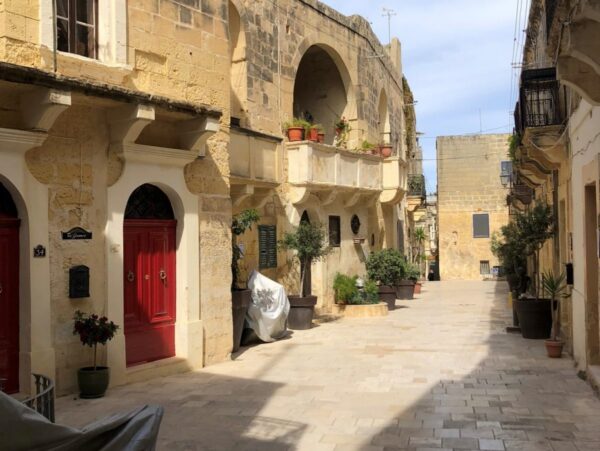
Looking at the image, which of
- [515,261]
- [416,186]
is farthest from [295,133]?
[416,186]

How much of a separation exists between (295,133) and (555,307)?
650cm

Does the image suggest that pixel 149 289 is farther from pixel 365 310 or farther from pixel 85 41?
pixel 365 310

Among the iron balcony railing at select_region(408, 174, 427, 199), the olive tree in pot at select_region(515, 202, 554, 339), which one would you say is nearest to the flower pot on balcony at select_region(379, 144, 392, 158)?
the olive tree in pot at select_region(515, 202, 554, 339)

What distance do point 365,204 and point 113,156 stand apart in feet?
37.4

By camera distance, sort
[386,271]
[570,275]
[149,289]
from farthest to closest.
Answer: [386,271] → [570,275] → [149,289]

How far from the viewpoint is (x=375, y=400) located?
733 cm

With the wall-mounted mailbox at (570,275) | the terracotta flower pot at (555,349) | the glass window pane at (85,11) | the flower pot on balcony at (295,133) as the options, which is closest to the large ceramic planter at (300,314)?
the flower pot on balcony at (295,133)

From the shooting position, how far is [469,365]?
9.37 metres

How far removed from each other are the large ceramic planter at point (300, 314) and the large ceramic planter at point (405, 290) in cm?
743

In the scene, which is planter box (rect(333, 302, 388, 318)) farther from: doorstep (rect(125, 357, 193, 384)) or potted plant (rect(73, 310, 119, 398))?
potted plant (rect(73, 310, 119, 398))

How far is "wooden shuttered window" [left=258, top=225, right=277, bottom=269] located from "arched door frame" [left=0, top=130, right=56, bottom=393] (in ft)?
21.8

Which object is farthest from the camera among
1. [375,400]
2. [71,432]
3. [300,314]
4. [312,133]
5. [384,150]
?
[384,150]

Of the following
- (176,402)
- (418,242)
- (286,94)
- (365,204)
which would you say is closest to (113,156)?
(176,402)

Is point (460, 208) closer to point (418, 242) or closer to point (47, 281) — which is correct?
point (418, 242)
